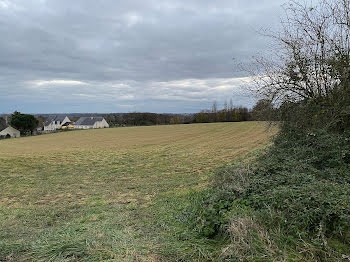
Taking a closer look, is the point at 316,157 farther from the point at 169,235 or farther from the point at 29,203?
the point at 29,203

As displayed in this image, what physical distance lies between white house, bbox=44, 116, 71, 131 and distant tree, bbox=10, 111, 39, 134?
3419 cm

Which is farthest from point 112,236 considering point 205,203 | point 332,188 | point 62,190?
point 62,190

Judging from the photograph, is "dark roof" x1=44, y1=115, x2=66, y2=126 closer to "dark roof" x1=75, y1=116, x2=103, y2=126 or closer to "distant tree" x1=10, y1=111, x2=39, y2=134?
"dark roof" x1=75, y1=116, x2=103, y2=126

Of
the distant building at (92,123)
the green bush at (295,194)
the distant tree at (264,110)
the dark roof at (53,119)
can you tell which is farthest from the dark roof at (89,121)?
the green bush at (295,194)

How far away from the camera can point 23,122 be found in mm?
54656

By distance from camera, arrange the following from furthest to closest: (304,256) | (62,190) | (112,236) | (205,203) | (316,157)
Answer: (62,190), (316,157), (205,203), (112,236), (304,256)

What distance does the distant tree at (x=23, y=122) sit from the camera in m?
54.0

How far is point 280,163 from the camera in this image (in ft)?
18.8

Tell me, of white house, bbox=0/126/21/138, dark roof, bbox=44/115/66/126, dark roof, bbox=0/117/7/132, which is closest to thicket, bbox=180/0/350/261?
white house, bbox=0/126/21/138

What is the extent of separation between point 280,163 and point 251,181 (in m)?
1.40

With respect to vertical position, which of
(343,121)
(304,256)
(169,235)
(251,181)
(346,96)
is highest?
(346,96)

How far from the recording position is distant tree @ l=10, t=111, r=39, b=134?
5397cm

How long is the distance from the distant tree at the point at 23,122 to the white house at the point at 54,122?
112 ft

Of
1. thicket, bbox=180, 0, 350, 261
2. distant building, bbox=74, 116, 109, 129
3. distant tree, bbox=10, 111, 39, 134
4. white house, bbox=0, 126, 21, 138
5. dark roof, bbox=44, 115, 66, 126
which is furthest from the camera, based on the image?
dark roof, bbox=44, 115, 66, 126
